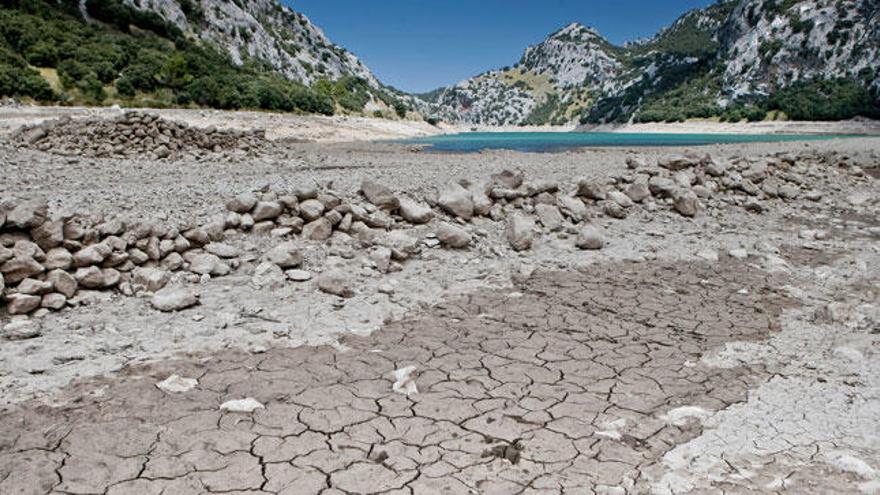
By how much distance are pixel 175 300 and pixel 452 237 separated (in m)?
3.85

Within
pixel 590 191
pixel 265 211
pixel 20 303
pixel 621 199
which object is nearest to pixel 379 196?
pixel 265 211

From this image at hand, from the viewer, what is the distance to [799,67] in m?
96.6

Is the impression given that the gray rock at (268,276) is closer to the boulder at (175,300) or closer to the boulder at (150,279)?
the boulder at (175,300)

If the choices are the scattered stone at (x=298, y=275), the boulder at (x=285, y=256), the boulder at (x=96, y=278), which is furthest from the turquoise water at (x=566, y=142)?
the boulder at (x=96, y=278)

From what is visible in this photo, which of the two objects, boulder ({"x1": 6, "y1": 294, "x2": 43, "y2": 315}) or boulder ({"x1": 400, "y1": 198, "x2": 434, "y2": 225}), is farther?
boulder ({"x1": 400, "y1": 198, "x2": 434, "y2": 225})

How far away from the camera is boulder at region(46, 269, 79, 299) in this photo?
5676 mm

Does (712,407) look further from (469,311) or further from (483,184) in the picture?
(483,184)

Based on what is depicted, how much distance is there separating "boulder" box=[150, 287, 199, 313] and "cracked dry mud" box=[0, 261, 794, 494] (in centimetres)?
117

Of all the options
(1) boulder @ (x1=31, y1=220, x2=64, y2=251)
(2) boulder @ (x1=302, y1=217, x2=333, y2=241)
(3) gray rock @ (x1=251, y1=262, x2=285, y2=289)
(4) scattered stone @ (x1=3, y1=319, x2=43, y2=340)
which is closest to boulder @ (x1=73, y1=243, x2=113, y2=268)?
(1) boulder @ (x1=31, y1=220, x2=64, y2=251)

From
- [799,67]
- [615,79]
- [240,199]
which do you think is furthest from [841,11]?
[240,199]

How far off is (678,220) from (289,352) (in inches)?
344

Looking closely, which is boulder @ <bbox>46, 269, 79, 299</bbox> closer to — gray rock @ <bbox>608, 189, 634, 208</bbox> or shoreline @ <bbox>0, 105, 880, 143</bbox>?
gray rock @ <bbox>608, 189, 634, 208</bbox>

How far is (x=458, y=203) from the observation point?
942 cm

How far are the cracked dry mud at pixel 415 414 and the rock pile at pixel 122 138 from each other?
42.5 feet
